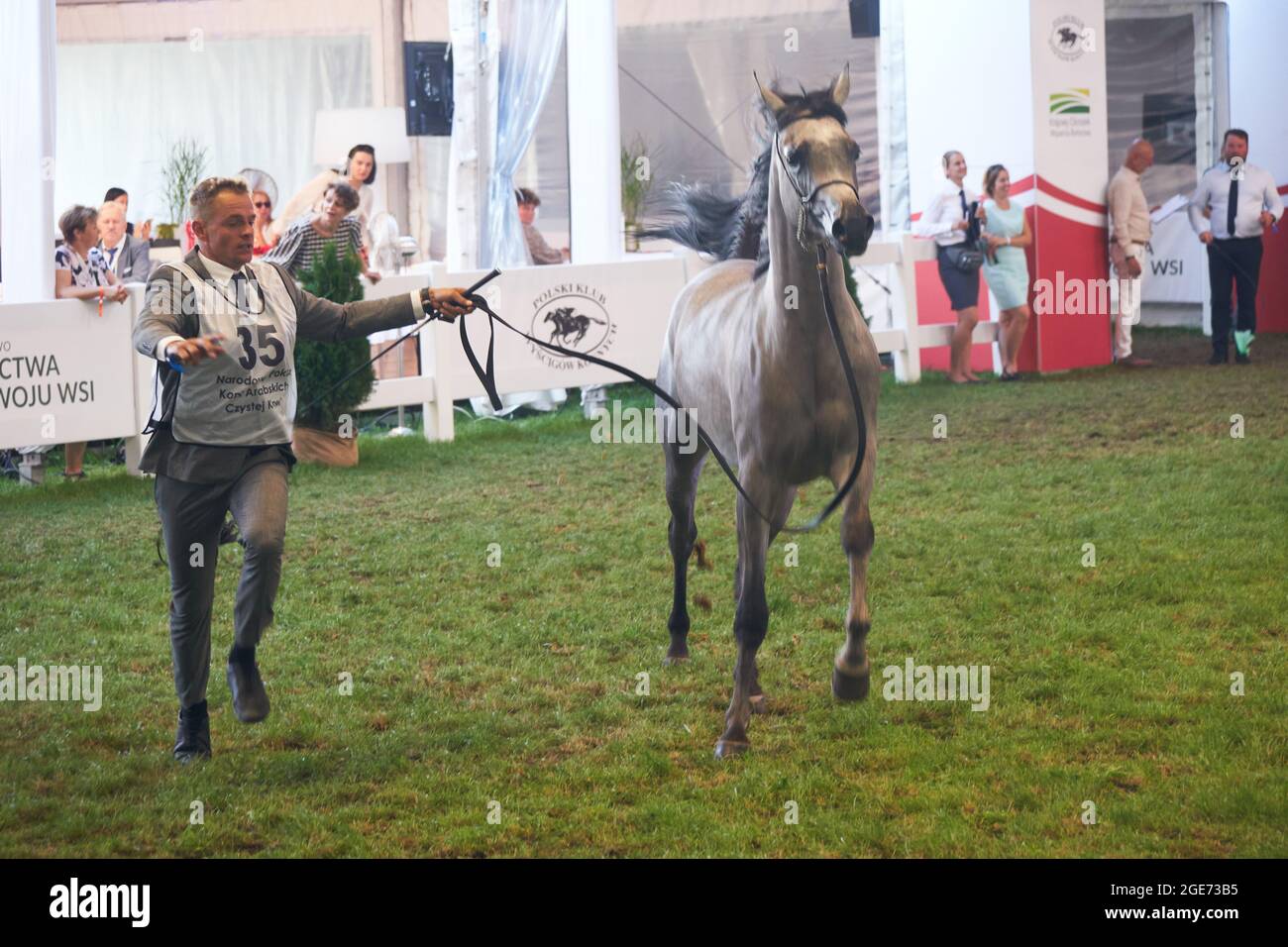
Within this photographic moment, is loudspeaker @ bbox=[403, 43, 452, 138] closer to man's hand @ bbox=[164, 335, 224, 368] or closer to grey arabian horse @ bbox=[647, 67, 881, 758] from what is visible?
grey arabian horse @ bbox=[647, 67, 881, 758]

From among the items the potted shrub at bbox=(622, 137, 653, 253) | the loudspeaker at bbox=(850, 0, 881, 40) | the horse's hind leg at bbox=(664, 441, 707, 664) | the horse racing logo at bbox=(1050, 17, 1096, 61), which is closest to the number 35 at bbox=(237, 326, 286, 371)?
the horse's hind leg at bbox=(664, 441, 707, 664)

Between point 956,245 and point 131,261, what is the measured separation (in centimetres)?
763

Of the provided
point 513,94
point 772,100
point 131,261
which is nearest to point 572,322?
point 513,94

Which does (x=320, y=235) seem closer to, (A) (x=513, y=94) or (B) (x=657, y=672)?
(A) (x=513, y=94)

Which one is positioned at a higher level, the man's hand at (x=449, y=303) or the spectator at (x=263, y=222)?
the spectator at (x=263, y=222)

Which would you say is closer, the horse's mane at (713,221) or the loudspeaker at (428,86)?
the horse's mane at (713,221)

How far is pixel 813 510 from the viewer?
9500 millimetres

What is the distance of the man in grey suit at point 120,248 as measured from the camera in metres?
12.3

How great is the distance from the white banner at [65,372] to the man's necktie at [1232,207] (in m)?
10.6

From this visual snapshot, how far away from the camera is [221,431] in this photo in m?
5.04

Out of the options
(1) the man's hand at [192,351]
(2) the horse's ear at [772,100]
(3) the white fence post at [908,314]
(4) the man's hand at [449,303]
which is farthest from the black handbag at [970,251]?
(1) the man's hand at [192,351]

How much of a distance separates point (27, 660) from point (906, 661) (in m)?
3.69

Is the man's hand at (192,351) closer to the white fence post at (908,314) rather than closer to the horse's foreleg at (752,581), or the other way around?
the horse's foreleg at (752,581)

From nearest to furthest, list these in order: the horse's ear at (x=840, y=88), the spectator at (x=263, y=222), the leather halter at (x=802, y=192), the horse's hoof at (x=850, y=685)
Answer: the leather halter at (x=802, y=192) → the horse's ear at (x=840, y=88) → the horse's hoof at (x=850, y=685) → the spectator at (x=263, y=222)
